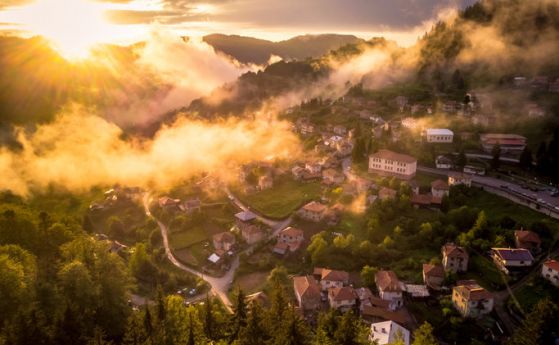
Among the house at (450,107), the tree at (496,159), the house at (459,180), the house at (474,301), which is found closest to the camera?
the house at (474,301)

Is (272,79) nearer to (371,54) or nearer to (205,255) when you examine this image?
(371,54)

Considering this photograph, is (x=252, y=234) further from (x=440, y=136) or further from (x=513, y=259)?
(x=440, y=136)

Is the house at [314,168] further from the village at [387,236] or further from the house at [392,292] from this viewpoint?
the house at [392,292]

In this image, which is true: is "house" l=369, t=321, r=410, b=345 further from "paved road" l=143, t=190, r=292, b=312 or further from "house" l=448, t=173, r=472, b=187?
"house" l=448, t=173, r=472, b=187

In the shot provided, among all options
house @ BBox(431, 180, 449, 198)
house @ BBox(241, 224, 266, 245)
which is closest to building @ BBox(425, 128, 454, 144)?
house @ BBox(431, 180, 449, 198)

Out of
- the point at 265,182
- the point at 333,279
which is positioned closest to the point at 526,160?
the point at 333,279

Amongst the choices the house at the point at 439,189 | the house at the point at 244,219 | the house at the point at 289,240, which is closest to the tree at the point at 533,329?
the house at the point at 439,189
